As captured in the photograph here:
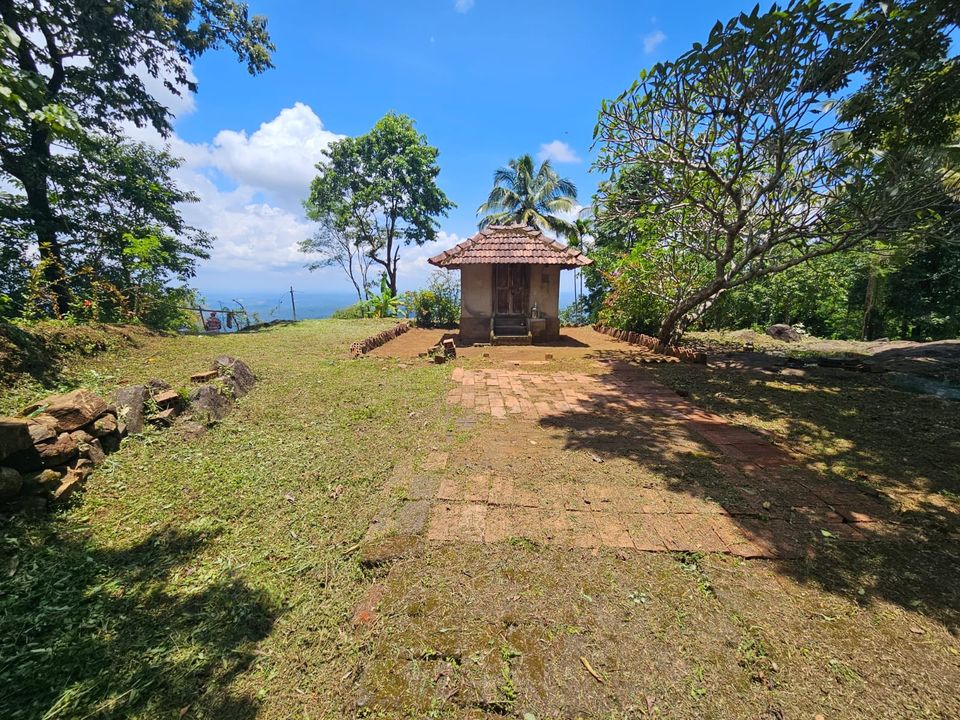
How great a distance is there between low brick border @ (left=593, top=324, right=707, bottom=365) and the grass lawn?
466cm

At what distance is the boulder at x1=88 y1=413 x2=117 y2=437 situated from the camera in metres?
3.40

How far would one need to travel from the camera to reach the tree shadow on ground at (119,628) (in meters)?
1.63

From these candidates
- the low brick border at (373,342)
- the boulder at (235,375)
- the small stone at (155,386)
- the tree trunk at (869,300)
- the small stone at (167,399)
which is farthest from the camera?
the tree trunk at (869,300)

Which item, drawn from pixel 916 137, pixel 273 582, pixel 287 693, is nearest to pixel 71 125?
pixel 273 582

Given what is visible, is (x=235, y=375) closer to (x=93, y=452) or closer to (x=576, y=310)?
(x=93, y=452)

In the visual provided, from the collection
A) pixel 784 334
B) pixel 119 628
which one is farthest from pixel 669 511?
pixel 784 334

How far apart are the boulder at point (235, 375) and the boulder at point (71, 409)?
5.61ft

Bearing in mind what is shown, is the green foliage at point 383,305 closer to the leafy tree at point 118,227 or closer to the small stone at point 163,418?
the leafy tree at point 118,227

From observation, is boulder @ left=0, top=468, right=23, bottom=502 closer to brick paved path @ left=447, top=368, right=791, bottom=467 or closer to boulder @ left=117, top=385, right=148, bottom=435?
boulder @ left=117, top=385, right=148, bottom=435

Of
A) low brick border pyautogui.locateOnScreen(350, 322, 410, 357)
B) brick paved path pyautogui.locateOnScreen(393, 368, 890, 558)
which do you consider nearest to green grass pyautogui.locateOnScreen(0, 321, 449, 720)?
brick paved path pyautogui.locateOnScreen(393, 368, 890, 558)

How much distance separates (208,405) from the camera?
4.50 meters

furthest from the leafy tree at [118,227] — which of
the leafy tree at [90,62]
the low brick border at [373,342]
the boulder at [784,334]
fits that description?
the boulder at [784,334]

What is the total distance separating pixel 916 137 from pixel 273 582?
1034 cm

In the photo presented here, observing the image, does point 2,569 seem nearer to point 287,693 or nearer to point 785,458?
point 287,693
